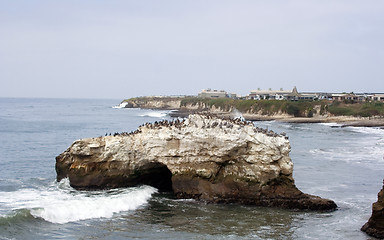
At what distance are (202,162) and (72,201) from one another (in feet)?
18.5

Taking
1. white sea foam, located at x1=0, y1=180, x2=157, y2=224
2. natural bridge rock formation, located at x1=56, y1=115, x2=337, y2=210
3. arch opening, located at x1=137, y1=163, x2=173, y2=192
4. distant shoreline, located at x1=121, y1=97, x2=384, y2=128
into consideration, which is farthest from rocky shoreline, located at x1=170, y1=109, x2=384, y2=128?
white sea foam, located at x1=0, y1=180, x2=157, y2=224

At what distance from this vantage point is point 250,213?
59.9 ft

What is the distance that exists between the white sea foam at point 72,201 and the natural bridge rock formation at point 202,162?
37.3 inches

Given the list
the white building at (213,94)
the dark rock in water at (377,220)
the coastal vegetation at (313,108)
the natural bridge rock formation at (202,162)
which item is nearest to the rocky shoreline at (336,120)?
the coastal vegetation at (313,108)

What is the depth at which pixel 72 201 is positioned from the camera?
61.9 ft

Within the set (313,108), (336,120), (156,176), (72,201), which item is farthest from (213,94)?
(72,201)

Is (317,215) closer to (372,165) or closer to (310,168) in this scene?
(310,168)

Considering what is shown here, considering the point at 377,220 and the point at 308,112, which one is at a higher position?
the point at 308,112

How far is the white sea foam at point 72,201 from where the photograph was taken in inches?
692

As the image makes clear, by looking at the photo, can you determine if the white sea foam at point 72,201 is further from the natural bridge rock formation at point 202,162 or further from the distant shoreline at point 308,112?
the distant shoreline at point 308,112

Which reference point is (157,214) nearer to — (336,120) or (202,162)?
(202,162)

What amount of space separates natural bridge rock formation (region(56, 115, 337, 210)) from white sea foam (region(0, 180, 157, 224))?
0.95 meters

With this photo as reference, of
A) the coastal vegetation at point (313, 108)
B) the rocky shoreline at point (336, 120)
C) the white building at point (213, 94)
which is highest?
the white building at point (213, 94)

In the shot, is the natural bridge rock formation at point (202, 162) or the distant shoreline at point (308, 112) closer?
the natural bridge rock formation at point (202, 162)
